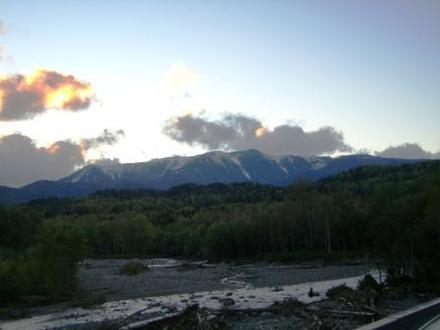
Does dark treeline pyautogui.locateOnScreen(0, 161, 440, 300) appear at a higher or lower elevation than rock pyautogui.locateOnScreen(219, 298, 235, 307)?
higher

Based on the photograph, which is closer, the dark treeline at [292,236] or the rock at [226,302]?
the dark treeline at [292,236]

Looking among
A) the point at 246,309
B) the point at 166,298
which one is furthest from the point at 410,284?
the point at 166,298

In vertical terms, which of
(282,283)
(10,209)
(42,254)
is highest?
(10,209)

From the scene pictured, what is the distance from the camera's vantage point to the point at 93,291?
245ft

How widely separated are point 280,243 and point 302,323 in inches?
4203

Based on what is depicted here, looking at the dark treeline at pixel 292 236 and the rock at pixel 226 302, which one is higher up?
the dark treeline at pixel 292 236

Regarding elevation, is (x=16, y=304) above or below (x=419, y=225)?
below

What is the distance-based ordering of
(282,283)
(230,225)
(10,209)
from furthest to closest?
(230,225)
(10,209)
(282,283)

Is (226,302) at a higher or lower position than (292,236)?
lower

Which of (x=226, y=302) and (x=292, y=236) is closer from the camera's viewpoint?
(x=226, y=302)

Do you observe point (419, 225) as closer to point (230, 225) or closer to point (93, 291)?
point (93, 291)

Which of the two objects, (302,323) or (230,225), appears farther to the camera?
(230,225)

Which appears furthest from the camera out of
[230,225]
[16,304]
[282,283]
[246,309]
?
[230,225]

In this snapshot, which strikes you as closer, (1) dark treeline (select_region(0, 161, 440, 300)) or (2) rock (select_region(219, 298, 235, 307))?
(1) dark treeline (select_region(0, 161, 440, 300))
